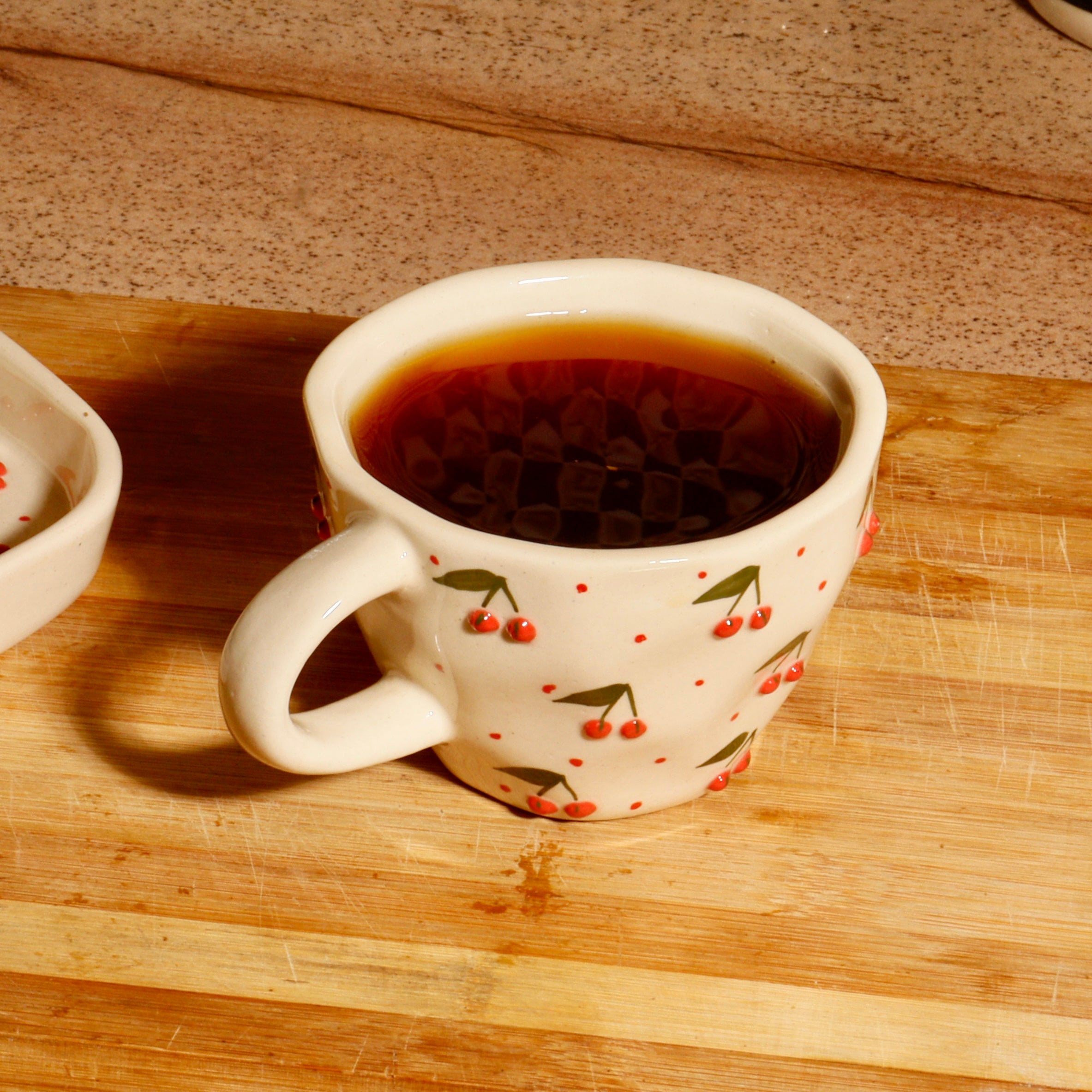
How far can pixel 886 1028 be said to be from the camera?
1.40 ft

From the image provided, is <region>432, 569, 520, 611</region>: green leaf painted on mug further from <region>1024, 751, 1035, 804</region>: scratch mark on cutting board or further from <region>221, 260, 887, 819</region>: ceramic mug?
<region>1024, 751, 1035, 804</region>: scratch mark on cutting board

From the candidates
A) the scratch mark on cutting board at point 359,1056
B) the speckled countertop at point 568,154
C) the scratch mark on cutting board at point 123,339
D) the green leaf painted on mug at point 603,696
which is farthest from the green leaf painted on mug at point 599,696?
the speckled countertop at point 568,154

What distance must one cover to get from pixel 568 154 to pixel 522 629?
77 centimetres

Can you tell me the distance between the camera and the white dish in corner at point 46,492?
50 cm

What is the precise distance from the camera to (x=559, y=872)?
474 mm

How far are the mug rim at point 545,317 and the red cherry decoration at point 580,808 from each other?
10 cm

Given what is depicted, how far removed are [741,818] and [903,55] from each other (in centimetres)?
97

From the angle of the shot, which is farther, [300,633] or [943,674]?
[943,674]

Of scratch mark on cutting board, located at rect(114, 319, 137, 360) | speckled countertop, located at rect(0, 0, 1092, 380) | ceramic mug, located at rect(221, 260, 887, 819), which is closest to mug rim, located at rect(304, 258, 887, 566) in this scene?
ceramic mug, located at rect(221, 260, 887, 819)

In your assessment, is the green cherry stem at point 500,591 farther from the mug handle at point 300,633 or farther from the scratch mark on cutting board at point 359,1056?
the scratch mark on cutting board at point 359,1056

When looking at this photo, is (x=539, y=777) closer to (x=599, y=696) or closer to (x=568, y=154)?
(x=599, y=696)

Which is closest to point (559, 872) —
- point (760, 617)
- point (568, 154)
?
point (760, 617)

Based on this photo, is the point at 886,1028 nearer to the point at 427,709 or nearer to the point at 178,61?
the point at 427,709

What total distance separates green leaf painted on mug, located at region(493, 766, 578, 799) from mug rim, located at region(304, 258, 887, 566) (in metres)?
0.08
